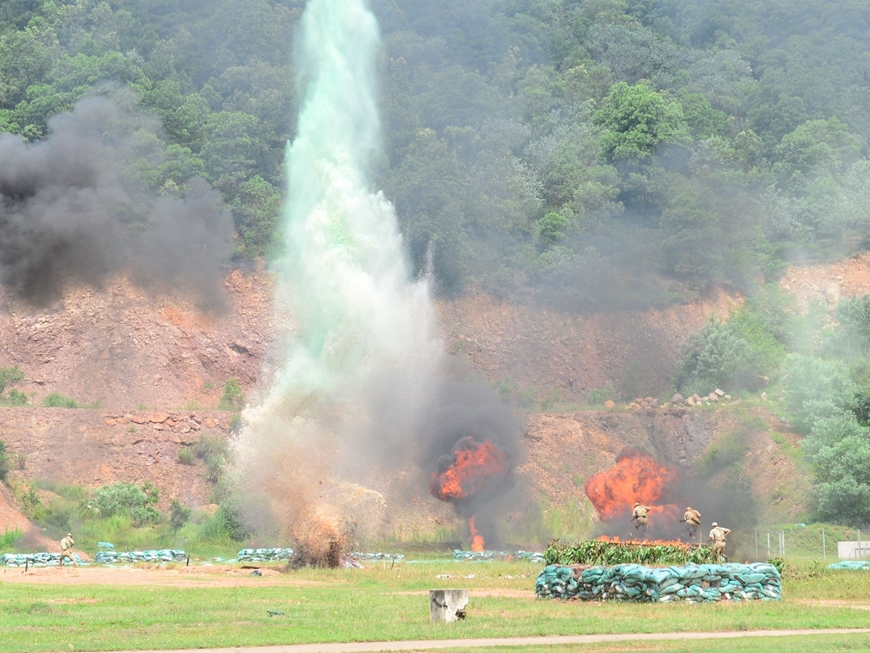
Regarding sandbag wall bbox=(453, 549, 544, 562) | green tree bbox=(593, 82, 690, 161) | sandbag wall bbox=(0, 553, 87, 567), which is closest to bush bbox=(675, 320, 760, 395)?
green tree bbox=(593, 82, 690, 161)

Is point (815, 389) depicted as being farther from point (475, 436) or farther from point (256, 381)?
point (256, 381)

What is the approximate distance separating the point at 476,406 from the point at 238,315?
24.9m

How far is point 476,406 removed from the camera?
225ft

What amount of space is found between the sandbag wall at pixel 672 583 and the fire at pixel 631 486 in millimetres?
20423

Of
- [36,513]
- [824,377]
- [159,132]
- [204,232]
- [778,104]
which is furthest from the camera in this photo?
[778,104]

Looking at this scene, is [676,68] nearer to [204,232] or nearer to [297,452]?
[204,232]

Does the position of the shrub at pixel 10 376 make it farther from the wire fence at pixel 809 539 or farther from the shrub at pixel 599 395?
the wire fence at pixel 809 539

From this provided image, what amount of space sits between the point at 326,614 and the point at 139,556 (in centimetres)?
2353

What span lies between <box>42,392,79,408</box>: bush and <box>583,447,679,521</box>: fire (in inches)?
1331

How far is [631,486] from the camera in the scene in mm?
57344

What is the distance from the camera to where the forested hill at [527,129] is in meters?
93.4

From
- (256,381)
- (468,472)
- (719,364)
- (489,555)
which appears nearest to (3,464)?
(256,381)

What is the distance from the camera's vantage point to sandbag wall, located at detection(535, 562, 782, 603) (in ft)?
114

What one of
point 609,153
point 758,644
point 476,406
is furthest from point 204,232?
point 758,644
